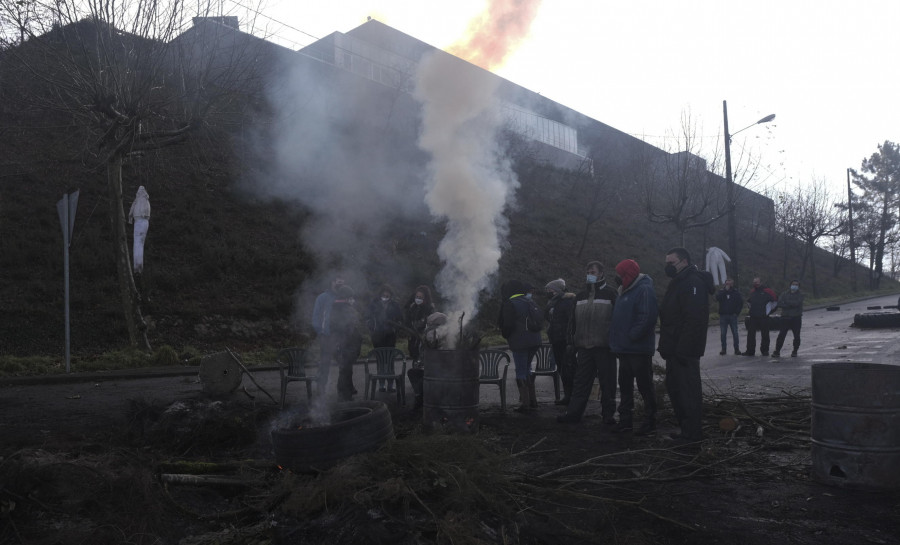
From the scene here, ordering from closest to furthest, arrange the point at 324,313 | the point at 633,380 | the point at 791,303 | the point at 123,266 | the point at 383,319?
the point at 633,380 < the point at 324,313 < the point at 383,319 < the point at 123,266 < the point at 791,303

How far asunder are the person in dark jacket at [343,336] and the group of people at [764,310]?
32.6 ft

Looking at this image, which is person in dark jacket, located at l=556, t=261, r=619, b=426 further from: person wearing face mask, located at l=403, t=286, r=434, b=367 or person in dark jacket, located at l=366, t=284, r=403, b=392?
person in dark jacket, located at l=366, t=284, r=403, b=392

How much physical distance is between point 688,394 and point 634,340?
80cm

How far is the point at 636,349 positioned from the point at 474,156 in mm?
5267

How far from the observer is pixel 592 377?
23.6ft

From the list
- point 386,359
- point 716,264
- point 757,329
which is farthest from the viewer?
point 716,264

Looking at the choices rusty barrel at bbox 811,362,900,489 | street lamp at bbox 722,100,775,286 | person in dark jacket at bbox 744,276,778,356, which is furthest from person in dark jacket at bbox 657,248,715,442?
street lamp at bbox 722,100,775,286

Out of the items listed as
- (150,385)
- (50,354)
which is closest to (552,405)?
(150,385)

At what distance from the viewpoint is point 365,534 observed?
146 inches

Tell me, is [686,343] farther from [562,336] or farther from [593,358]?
[562,336]

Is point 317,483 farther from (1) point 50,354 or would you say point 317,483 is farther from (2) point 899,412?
(1) point 50,354

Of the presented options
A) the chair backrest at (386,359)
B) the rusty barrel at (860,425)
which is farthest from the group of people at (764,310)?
the rusty barrel at (860,425)

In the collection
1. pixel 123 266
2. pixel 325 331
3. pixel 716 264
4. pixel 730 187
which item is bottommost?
pixel 325 331

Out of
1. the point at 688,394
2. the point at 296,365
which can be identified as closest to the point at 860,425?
the point at 688,394
